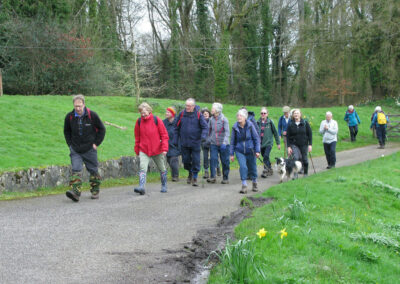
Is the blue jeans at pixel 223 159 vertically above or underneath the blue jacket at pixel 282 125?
underneath

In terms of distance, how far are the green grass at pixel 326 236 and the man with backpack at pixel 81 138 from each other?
145 inches

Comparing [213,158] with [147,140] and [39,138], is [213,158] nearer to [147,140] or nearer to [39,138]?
[147,140]

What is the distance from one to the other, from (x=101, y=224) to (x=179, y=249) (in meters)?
1.72

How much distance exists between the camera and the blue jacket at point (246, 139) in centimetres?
1049

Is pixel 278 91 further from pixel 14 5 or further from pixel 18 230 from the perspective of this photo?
pixel 18 230

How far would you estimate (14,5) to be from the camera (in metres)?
30.8

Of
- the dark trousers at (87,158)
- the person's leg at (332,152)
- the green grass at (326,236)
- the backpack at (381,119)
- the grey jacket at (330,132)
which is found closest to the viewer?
the green grass at (326,236)

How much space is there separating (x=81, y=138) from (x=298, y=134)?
20.6 feet

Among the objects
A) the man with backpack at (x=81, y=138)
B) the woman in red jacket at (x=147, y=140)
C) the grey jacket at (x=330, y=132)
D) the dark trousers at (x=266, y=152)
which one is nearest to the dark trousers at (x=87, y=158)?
the man with backpack at (x=81, y=138)

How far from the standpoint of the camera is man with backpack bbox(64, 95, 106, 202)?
8492mm

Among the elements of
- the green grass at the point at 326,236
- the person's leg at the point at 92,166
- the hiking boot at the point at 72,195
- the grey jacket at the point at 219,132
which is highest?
the grey jacket at the point at 219,132

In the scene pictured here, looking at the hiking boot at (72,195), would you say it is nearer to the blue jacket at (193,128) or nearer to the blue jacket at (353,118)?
the blue jacket at (193,128)

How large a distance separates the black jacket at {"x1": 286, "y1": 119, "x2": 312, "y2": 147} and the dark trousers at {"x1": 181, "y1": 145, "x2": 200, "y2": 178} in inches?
109

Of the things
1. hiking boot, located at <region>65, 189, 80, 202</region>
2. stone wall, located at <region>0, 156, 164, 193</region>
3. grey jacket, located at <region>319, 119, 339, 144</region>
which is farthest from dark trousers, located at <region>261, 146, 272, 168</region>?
hiking boot, located at <region>65, 189, 80, 202</region>
